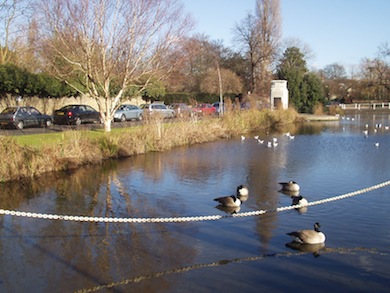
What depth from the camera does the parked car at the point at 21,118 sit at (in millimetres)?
→ 23969

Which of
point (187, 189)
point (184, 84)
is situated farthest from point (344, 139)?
point (184, 84)

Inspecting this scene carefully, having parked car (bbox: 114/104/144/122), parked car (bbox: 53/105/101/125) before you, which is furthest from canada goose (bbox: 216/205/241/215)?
parked car (bbox: 114/104/144/122)

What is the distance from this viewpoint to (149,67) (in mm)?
24406

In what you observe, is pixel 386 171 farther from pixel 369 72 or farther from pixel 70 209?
pixel 369 72

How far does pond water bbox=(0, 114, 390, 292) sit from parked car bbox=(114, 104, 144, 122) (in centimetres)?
1712

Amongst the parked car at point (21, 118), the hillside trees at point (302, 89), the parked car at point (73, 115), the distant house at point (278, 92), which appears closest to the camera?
the parked car at point (21, 118)

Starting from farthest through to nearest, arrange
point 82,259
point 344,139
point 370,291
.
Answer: point 344,139 → point 82,259 → point 370,291

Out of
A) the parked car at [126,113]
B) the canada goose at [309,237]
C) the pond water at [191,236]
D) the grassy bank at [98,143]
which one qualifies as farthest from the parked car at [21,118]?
the canada goose at [309,237]

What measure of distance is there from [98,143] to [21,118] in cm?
840

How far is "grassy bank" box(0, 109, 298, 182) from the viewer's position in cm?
1427

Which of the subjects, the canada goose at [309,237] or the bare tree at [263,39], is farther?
the bare tree at [263,39]

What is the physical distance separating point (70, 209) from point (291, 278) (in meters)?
6.01

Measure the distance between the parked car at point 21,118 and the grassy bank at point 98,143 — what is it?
5.13 meters

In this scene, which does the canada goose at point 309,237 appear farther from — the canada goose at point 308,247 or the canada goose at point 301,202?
the canada goose at point 301,202
